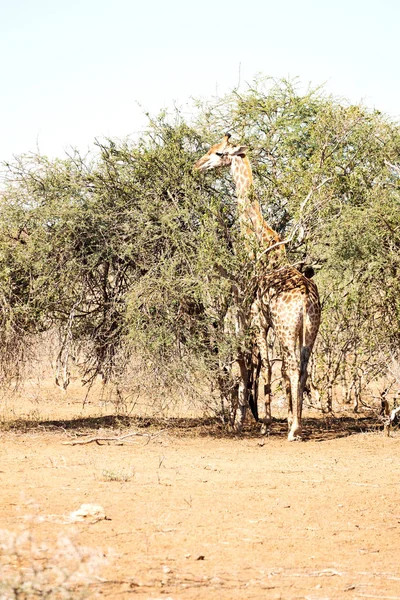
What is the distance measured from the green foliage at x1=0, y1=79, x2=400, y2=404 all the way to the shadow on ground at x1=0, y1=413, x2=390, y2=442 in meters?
0.90

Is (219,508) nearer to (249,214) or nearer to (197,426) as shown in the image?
(249,214)

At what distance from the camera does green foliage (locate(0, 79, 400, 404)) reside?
13.0m

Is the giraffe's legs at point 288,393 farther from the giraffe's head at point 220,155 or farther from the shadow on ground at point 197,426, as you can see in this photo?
the giraffe's head at point 220,155

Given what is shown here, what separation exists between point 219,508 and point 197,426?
21.5ft

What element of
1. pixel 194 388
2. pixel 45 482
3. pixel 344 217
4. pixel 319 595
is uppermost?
pixel 344 217

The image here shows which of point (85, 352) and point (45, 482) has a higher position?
point (85, 352)

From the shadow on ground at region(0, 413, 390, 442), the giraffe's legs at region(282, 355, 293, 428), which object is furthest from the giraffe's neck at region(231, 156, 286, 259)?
the shadow on ground at region(0, 413, 390, 442)

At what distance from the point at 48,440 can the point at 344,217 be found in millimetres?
5330

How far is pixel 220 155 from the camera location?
1348cm

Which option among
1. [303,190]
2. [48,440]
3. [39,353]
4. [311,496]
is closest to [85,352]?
[39,353]

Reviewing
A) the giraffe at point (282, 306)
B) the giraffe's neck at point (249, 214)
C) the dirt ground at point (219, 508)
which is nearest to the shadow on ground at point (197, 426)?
the dirt ground at point (219, 508)

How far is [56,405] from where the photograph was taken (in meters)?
18.0

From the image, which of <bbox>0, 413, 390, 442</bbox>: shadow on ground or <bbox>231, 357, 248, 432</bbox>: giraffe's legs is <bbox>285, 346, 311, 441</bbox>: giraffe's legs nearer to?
<bbox>0, 413, 390, 442</bbox>: shadow on ground

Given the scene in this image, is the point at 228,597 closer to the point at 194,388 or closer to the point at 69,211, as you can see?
the point at 194,388
